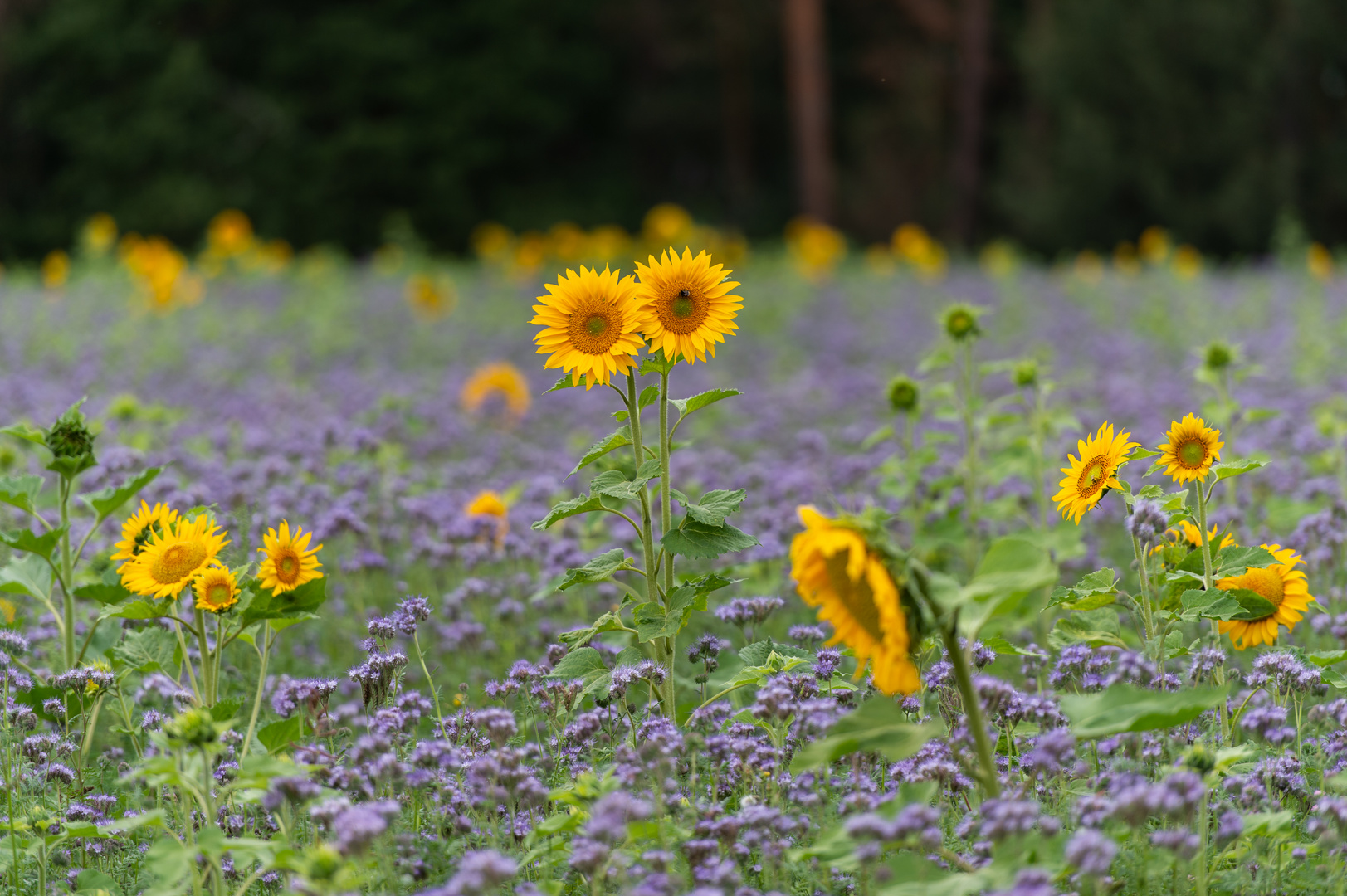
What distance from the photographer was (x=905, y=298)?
1377cm

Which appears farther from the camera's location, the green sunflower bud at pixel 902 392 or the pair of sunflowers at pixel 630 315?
the green sunflower bud at pixel 902 392

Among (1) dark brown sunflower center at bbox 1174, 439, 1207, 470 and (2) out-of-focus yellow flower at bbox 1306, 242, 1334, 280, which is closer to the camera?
(1) dark brown sunflower center at bbox 1174, 439, 1207, 470

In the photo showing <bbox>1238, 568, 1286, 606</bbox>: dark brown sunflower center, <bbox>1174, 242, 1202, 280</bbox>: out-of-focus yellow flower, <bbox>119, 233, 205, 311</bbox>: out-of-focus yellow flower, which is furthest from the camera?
<bbox>1174, 242, 1202, 280</bbox>: out-of-focus yellow flower

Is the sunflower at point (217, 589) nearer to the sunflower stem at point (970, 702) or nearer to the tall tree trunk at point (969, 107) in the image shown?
the sunflower stem at point (970, 702)

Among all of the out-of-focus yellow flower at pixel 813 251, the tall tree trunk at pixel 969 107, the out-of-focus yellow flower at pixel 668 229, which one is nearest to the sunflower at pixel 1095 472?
the out-of-focus yellow flower at pixel 668 229

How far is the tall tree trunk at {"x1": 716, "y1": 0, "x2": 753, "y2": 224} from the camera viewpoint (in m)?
28.5

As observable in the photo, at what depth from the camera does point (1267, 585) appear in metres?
2.52

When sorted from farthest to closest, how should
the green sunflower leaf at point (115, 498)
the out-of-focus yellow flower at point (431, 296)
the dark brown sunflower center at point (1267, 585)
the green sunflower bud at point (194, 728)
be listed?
the out-of-focus yellow flower at point (431, 296), the green sunflower leaf at point (115, 498), the dark brown sunflower center at point (1267, 585), the green sunflower bud at point (194, 728)

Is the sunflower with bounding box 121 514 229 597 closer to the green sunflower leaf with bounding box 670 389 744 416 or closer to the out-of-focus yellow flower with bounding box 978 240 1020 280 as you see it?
the green sunflower leaf with bounding box 670 389 744 416

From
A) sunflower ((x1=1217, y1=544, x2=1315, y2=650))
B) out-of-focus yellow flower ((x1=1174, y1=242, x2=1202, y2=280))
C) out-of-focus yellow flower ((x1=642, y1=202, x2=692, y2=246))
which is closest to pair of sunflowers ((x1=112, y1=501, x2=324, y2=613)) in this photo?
sunflower ((x1=1217, y1=544, x2=1315, y2=650))

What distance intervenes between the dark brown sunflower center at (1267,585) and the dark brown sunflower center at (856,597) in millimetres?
978

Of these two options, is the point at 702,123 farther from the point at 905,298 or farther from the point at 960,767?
the point at 960,767

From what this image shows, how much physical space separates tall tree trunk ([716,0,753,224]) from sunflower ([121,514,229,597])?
27.4m

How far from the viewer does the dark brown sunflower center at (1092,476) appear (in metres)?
2.47
